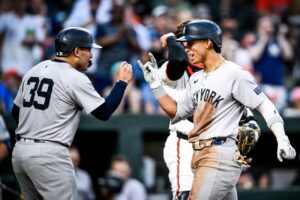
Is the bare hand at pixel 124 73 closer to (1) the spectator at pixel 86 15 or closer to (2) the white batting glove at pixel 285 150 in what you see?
(2) the white batting glove at pixel 285 150

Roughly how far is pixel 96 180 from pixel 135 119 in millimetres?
1765

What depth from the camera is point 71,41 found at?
703cm

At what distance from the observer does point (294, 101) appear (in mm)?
12570

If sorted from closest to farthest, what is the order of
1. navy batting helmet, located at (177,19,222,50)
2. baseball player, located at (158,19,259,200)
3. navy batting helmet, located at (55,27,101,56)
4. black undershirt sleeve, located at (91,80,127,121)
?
navy batting helmet, located at (177,19,222,50)
black undershirt sleeve, located at (91,80,127,121)
navy batting helmet, located at (55,27,101,56)
baseball player, located at (158,19,259,200)

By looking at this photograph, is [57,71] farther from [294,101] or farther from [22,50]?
[294,101]

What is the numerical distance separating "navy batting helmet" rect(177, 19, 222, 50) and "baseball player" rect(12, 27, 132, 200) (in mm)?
697

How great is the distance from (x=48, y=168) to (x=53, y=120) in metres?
0.39

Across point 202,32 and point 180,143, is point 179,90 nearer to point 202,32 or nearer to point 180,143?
point 180,143

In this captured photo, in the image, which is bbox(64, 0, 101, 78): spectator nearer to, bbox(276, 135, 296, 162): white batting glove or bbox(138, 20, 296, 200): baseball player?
bbox(138, 20, 296, 200): baseball player

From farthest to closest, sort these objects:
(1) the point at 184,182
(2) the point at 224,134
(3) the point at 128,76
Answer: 1. (1) the point at 184,182
2. (3) the point at 128,76
3. (2) the point at 224,134

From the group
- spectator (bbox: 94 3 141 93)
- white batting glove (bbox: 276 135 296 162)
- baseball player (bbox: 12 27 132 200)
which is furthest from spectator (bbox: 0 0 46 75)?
white batting glove (bbox: 276 135 296 162)

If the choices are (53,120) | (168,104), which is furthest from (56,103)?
(168,104)

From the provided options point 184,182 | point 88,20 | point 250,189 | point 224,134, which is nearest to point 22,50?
point 88,20

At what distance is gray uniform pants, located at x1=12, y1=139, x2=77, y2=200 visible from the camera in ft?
22.4
